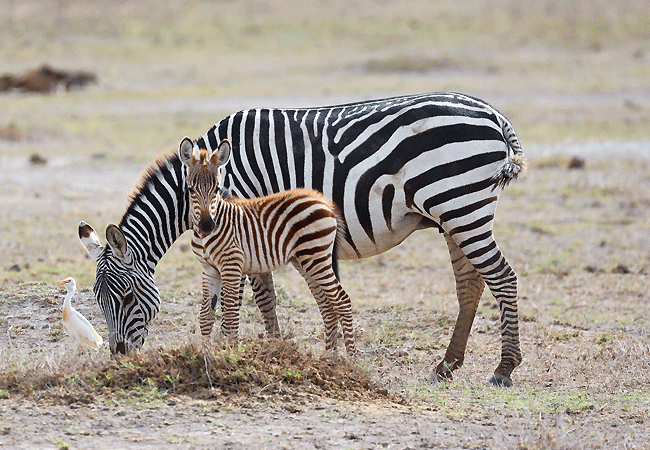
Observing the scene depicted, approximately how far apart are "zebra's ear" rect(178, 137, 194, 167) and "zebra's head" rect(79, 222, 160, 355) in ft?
2.42

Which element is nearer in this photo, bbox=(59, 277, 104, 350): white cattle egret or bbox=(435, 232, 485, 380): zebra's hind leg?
bbox=(59, 277, 104, 350): white cattle egret

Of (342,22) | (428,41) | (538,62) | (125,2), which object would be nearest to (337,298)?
(538,62)

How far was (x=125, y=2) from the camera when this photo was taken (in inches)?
2395

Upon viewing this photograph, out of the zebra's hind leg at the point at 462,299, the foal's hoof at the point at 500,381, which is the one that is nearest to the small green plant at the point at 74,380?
the zebra's hind leg at the point at 462,299

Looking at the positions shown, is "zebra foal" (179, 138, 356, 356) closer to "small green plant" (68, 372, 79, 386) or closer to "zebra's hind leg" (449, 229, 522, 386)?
"zebra's hind leg" (449, 229, 522, 386)

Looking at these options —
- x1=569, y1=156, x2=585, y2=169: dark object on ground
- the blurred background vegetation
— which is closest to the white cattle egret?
the blurred background vegetation

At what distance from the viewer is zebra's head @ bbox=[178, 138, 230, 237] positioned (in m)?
6.28

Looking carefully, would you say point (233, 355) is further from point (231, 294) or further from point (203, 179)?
point (203, 179)

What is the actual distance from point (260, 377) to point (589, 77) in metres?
31.6

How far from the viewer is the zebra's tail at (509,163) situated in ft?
23.3

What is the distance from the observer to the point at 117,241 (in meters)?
6.57

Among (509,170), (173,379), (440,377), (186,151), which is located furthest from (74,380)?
(509,170)

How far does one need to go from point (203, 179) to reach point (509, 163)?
258 centimetres

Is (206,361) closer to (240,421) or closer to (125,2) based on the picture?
(240,421)
